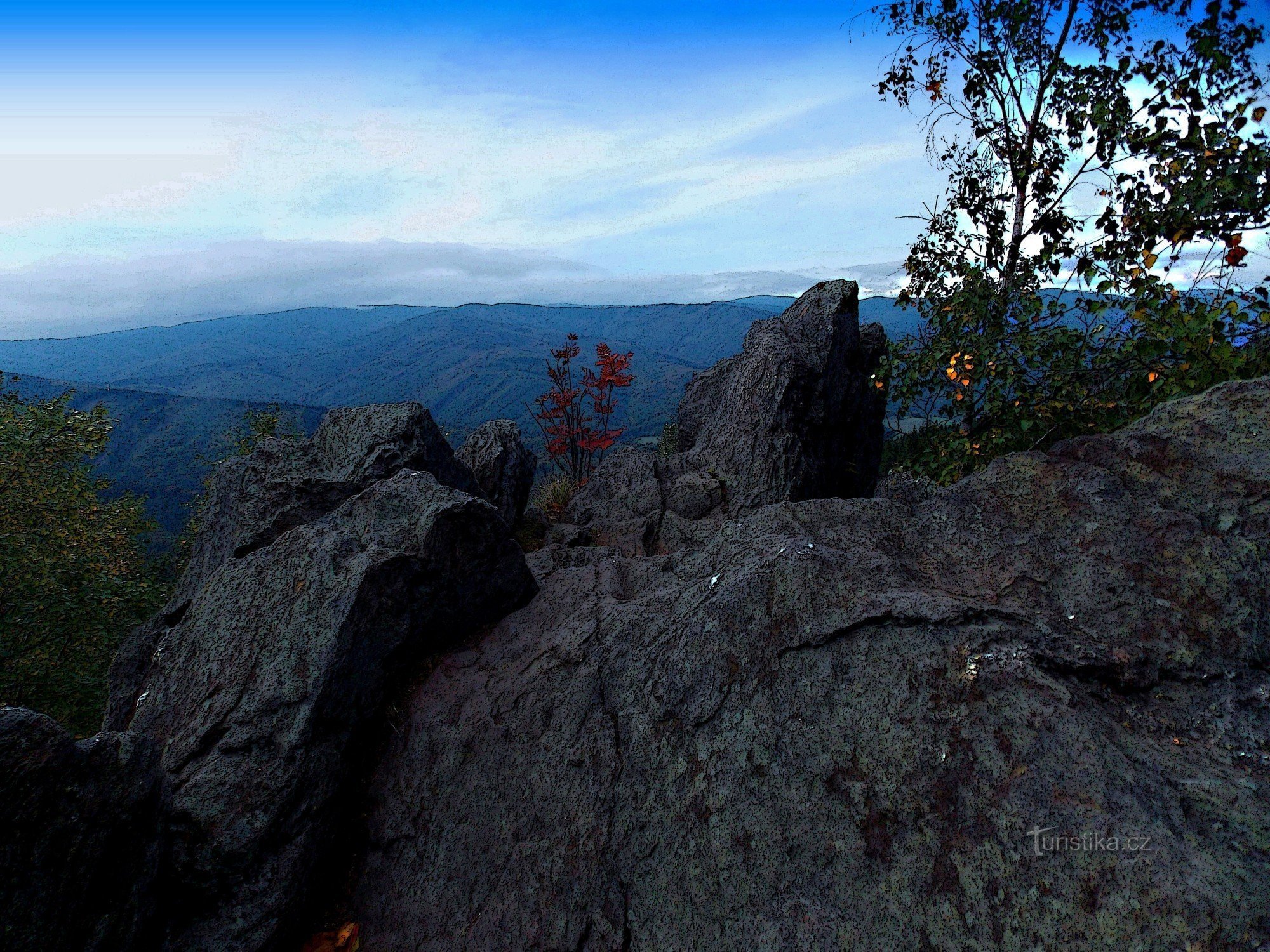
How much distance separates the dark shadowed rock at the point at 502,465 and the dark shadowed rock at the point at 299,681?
8.71 meters

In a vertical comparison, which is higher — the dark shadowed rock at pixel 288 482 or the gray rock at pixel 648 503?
the dark shadowed rock at pixel 288 482

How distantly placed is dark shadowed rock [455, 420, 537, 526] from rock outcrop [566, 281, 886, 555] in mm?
1748

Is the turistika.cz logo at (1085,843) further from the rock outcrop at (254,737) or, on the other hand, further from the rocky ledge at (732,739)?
the rock outcrop at (254,737)

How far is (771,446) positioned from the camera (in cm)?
1577

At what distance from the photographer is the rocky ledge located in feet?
14.8

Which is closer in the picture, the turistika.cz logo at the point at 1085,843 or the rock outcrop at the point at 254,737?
the turistika.cz logo at the point at 1085,843

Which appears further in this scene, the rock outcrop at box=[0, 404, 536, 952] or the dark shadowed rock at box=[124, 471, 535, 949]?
the dark shadowed rock at box=[124, 471, 535, 949]

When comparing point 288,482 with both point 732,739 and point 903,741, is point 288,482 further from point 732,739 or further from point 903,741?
point 903,741

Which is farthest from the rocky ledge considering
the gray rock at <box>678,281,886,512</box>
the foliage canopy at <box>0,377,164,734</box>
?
the foliage canopy at <box>0,377,164,734</box>

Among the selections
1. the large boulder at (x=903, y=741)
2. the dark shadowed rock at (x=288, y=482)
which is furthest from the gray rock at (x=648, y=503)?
the large boulder at (x=903, y=741)

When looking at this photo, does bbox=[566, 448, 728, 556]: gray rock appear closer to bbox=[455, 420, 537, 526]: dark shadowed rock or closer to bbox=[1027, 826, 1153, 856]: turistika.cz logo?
bbox=[455, 420, 537, 526]: dark shadowed rock

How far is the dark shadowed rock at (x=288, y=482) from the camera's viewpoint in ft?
34.5

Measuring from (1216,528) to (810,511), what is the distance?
12.5 feet

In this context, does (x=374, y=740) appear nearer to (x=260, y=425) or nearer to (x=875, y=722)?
(x=875, y=722)
